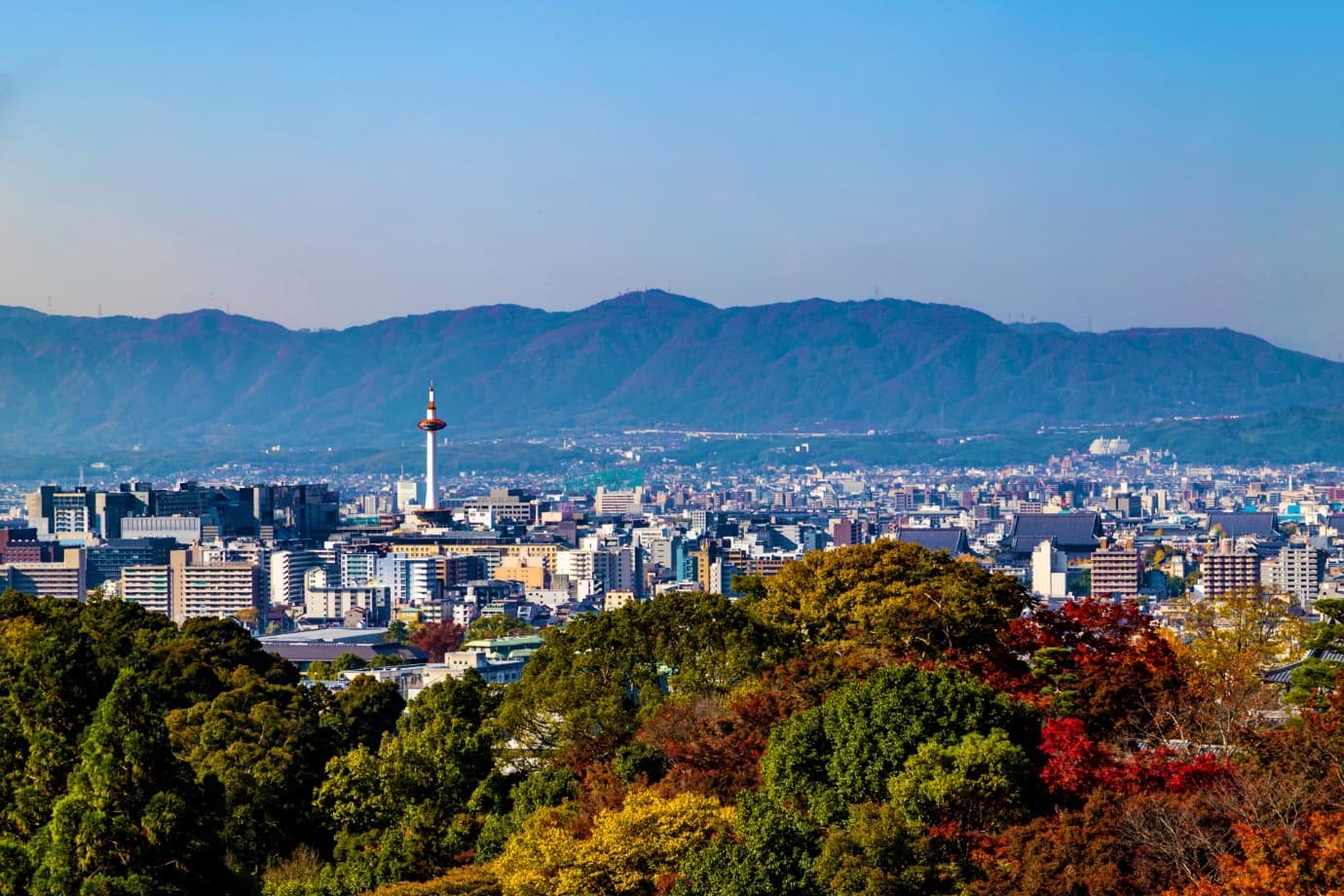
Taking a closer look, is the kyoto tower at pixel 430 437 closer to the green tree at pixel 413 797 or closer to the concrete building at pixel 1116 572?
the concrete building at pixel 1116 572

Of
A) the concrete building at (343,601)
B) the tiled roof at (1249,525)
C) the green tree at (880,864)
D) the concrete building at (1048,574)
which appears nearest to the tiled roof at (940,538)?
the concrete building at (1048,574)

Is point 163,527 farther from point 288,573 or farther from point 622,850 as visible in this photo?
point 622,850

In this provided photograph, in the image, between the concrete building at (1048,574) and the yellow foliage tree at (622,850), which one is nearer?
the yellow foliage tree at (622,850)

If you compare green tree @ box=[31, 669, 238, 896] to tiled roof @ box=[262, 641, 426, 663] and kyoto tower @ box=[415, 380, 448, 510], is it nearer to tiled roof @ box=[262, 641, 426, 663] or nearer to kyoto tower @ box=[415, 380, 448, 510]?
tiled roof @ box=[262, 641, 426, 663]

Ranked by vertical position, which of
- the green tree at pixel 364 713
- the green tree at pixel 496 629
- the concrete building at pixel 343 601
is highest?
the green tree at pixel 364 713

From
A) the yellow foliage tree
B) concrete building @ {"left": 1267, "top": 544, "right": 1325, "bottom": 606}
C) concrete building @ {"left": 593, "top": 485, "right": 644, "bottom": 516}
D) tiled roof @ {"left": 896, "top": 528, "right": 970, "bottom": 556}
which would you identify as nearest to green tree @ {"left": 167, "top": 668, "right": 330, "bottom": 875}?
the yellow foliage tree

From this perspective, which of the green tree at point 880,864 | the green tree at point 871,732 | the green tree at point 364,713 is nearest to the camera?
the green tree at point 880,864

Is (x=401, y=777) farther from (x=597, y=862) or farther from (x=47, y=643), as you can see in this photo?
(x=597, y=862)
